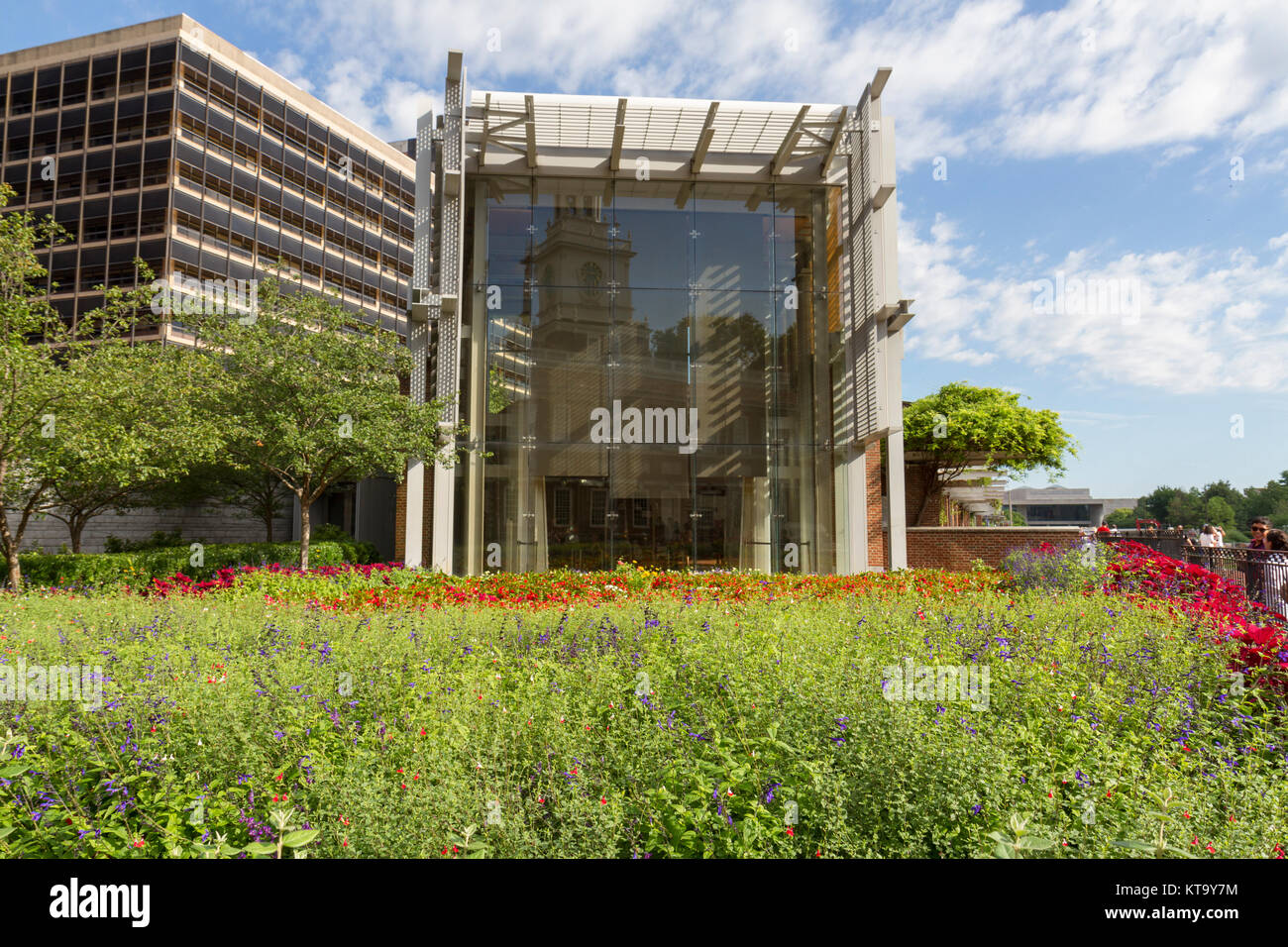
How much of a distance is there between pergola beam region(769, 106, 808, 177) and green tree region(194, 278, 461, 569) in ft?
31.6

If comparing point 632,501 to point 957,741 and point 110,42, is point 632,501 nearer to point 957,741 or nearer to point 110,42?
point 957,741

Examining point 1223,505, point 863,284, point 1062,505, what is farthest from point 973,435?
point 1062,505

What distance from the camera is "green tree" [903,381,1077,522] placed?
2805cm

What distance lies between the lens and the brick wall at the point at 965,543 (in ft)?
53.6

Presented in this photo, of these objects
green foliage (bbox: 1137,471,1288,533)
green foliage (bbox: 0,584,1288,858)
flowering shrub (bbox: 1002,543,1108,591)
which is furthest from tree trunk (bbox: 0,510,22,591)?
green foliage (bbox: 1137,471,1288,533)

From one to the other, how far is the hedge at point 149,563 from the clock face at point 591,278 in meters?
8.19

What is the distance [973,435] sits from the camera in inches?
1085

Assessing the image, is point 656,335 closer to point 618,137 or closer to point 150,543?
point 618,137

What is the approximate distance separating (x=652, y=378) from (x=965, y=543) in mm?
8817

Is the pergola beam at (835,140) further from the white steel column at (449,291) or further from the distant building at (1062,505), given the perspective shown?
the distant building at (1062,505)

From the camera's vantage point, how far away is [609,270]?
1578 cm

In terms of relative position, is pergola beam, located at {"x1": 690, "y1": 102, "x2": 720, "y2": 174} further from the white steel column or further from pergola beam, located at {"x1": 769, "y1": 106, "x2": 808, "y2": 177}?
the white steel column

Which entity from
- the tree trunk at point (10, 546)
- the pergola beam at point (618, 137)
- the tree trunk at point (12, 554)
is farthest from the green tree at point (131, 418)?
the pergola beam at point (618, 137)
